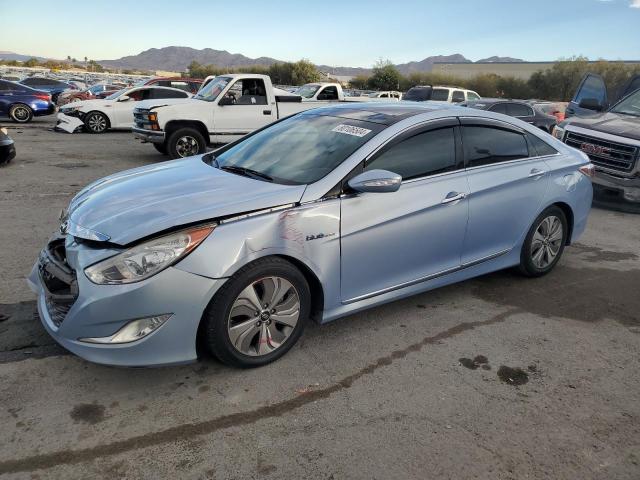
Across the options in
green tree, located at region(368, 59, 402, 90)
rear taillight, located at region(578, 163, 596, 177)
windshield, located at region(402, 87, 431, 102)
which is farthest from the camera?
green tree, located at region(368, 59, 402, 90)

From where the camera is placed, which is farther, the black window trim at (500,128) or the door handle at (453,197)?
the black window trim at (500,128)

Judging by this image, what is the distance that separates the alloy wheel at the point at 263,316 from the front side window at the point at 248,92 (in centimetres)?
861

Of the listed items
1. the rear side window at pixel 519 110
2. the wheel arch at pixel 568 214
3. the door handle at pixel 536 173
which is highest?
the door handle at pixel 536 173

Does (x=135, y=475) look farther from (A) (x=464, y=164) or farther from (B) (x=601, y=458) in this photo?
(A) (x=464, y=164)

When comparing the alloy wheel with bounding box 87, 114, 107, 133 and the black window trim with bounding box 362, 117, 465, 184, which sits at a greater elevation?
the black window trim with bounding box 362, 117, 465, 184

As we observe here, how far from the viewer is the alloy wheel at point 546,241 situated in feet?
15.0

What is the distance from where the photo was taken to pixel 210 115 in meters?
10.6

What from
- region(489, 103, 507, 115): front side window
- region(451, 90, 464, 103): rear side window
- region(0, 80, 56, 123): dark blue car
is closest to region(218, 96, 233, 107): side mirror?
region(489, 103, 507, 115): front side window

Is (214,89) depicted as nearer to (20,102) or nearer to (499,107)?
(499,107)

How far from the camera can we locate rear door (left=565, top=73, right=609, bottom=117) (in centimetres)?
895

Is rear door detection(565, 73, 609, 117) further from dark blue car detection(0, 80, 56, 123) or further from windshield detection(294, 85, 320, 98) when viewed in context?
dark blue car detection(0, 80, 56, 123)

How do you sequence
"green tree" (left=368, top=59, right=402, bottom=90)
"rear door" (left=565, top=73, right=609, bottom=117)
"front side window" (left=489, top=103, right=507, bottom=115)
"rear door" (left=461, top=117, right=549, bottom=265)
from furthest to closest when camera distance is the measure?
"green tree" (left=368, top=59, right=402, bottom=90) < "front side window" (left=489, top=103, right=507, bottom=115) < "rear door" (left=565, top=73, right=609, bottom=117) < "rear door" (left=461, top=117, right=549, bottom=265)

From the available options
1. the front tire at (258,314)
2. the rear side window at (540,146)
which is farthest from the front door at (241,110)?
the front tire at (258,314)

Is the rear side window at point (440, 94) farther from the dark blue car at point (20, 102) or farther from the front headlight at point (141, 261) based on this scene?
the front headlight at point (141, 261)
